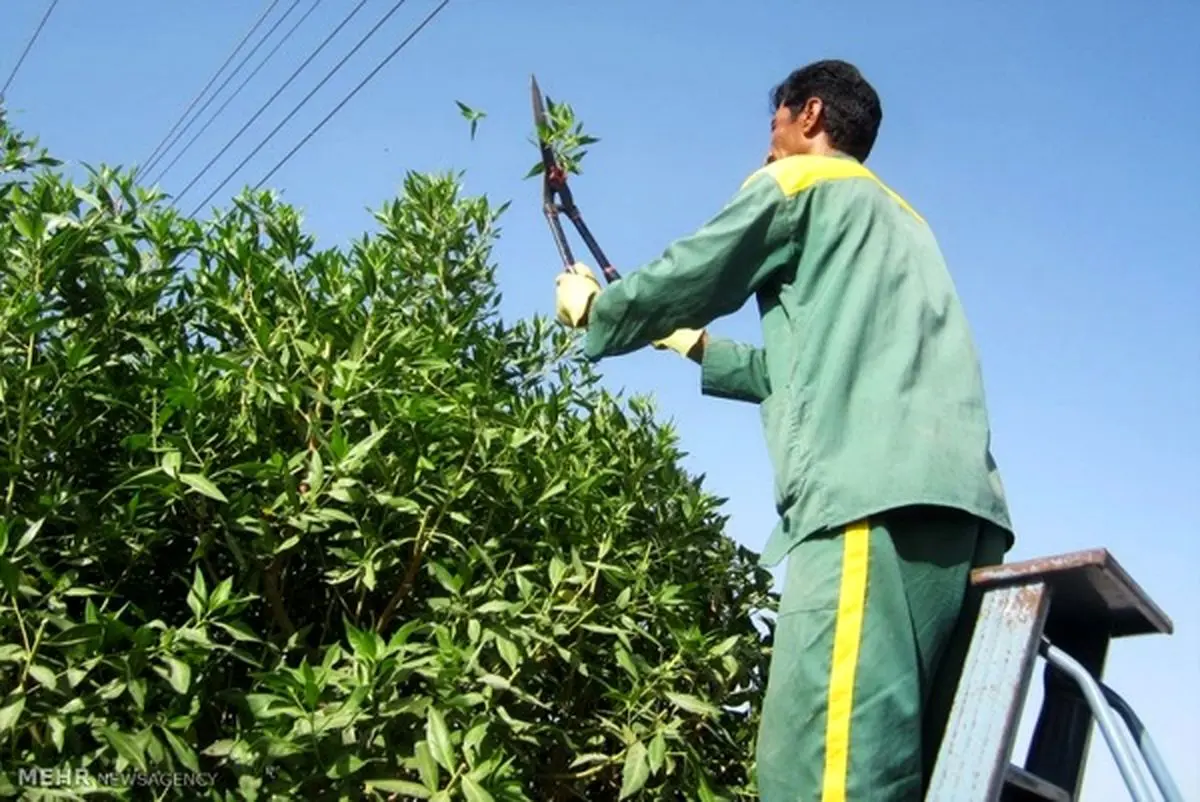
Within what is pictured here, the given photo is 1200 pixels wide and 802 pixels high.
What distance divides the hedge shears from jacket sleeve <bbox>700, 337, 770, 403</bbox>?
367 millimetres

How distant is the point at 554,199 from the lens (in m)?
3.21

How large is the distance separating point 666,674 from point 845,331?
1.14 m

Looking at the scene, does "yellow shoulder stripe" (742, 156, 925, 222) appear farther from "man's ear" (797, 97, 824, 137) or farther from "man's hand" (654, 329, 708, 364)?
"man's hand" (654, 329, 708, 364)

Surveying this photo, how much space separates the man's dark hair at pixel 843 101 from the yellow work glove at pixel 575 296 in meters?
0.49

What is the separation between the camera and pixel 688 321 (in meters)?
2.36

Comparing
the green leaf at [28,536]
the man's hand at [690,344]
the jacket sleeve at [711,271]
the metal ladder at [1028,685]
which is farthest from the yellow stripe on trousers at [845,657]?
the green leaf at [28,536]

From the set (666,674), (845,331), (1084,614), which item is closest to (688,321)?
(845,331)

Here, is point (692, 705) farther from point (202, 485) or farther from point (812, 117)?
point (812, 117)

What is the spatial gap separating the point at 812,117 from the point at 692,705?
1255mm

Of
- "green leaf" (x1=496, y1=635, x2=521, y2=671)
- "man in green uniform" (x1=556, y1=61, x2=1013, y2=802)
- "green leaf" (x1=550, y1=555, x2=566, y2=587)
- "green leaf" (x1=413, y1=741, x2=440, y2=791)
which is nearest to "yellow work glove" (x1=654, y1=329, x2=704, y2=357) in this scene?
"man in green uniform" (x1=556, y1=61, x2=1013, y2=802)

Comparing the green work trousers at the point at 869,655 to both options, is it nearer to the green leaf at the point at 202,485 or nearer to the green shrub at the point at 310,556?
the green shrub at the point at 310,556

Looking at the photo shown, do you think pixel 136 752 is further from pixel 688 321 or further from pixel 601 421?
pixel 601 421

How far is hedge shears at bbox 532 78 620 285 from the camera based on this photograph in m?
3.00

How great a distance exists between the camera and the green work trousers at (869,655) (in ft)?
6.53
